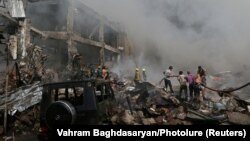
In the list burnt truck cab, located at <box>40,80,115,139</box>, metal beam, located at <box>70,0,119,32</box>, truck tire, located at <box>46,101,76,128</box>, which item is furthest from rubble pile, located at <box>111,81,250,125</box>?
metal beam, located at <box>70,0,119,32</box>

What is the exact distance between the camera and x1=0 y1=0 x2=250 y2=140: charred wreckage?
6.54m

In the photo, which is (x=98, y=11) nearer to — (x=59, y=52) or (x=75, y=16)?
(x=75, y=16)

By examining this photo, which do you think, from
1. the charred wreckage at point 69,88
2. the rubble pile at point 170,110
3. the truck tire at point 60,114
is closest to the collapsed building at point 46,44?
the charred wreckage at point 69,88

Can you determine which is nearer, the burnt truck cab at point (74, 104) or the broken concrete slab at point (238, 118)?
the burnt truck cab at point (74, 104)

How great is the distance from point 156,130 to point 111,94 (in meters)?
2.69

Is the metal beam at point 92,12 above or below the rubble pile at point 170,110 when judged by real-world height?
above

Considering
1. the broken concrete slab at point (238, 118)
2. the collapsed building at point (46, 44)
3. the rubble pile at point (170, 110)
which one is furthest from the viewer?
the collapsed building at point (46, 44)

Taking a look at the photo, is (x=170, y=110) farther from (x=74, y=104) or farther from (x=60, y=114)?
(x=60, y=114)

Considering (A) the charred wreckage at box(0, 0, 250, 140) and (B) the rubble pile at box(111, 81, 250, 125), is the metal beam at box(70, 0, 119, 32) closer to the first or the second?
(A) the charred wreckage at box(0, 0, 250, 140)

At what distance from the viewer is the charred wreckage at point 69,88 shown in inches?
258

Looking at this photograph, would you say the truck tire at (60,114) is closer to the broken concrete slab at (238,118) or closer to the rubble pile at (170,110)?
the rubble pile at (170,110)

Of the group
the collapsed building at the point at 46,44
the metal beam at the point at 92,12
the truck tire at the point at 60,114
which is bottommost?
the truck tire at the point at 60,114

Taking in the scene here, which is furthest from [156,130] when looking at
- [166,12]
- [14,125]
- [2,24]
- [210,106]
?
[166,12]

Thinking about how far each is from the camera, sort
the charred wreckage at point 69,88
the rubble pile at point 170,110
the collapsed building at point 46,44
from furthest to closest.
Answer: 1. the collapsed building at point 46,44
2. the rubble pile at point 170,110
3. the charred wreckage at point 69,88
